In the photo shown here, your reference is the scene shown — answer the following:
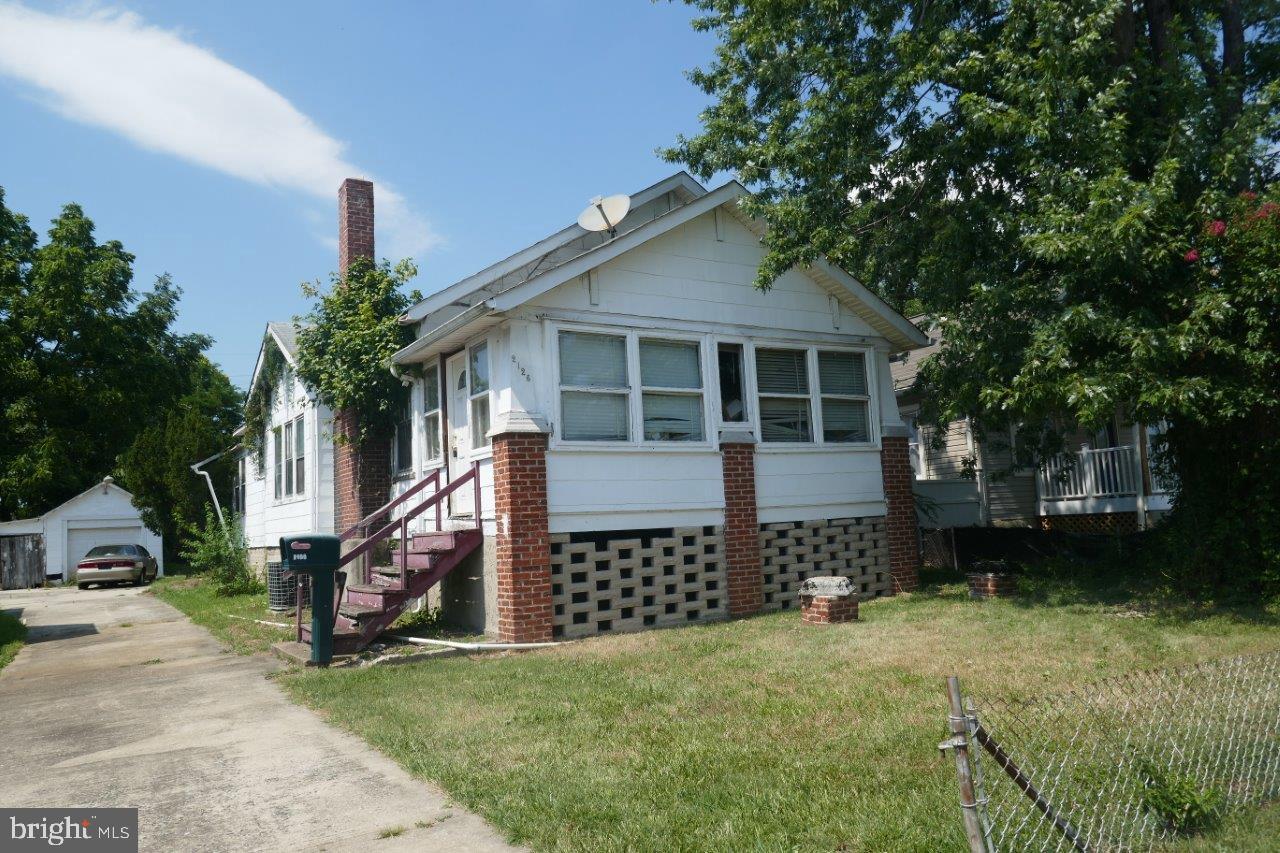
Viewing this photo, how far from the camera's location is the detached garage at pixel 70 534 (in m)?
31.6

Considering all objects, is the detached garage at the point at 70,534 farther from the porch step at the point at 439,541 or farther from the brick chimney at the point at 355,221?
the porch step at the point at 439,541

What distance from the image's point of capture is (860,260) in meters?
14.1

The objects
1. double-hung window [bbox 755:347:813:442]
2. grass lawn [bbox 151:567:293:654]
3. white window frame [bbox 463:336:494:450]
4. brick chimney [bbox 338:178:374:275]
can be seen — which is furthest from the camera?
brick chimney [bbox 338:178:374:275]

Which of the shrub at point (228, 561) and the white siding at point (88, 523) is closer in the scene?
the shrub at point (228, 561)

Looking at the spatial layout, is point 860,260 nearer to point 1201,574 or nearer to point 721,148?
point 721,148

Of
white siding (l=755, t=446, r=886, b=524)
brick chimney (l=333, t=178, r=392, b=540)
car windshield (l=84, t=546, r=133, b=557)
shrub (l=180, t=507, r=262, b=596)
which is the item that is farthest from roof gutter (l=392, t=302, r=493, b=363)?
car windshield (l=84, t=546, r=133, b=557)

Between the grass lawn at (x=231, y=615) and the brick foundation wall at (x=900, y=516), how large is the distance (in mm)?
Answer: 8426

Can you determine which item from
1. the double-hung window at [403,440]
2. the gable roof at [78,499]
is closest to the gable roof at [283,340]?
the double-hung window at [403,440]

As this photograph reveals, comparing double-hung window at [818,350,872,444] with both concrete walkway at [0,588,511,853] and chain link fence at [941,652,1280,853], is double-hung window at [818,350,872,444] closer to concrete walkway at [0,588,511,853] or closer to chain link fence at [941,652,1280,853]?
chain link fence at [941,652,1280,853]

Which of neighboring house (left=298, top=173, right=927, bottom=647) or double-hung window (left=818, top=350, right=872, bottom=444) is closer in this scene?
neighboring house (left=298, top=173, right=927, bottom=647)

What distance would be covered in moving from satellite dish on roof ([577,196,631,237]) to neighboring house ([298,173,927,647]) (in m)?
0.80

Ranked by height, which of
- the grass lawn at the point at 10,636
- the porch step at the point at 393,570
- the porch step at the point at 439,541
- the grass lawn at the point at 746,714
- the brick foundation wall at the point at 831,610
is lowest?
the grass lawn at the point at 10,636

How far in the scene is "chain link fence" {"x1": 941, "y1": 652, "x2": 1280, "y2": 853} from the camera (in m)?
3.32

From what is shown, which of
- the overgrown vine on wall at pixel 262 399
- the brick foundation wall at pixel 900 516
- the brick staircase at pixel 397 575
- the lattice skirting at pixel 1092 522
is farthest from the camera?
the overgrown vine on wall at pixel 262 399
